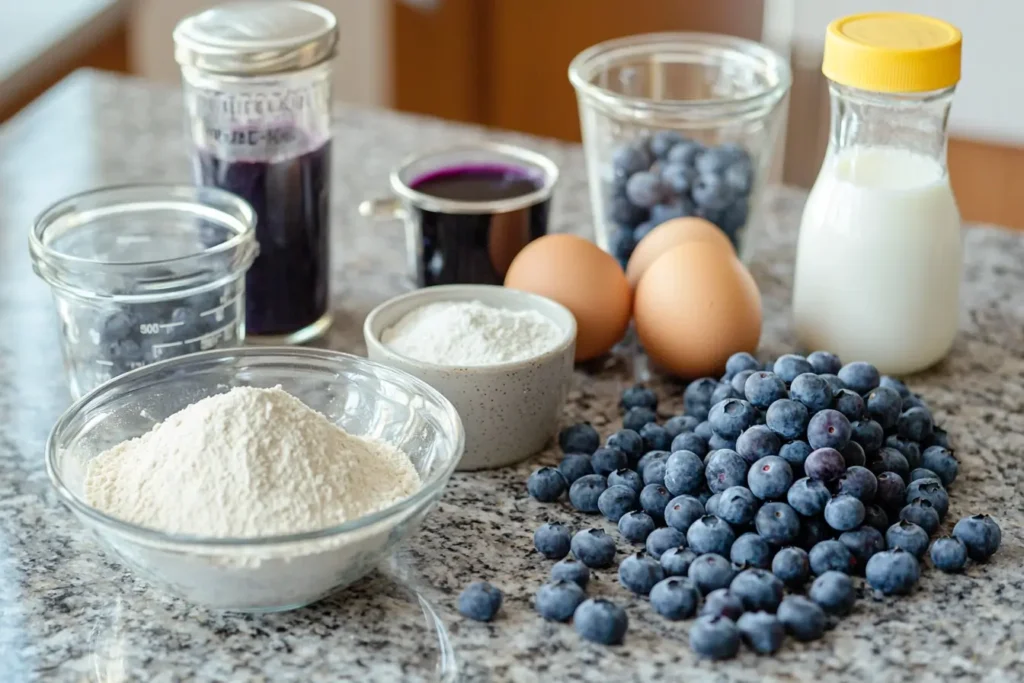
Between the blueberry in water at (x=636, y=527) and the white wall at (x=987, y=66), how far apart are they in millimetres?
1494

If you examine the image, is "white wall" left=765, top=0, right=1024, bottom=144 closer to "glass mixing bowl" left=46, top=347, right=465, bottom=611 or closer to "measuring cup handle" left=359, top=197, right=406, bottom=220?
"measuring cup handle" left=359, top=197, right=406, bottom=220

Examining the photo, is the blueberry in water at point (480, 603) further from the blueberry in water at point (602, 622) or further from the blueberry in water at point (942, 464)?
the blueberry in water at point (942, 464)

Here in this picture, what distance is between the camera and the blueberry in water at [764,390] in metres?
0.98

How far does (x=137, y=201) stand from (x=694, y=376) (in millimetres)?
559

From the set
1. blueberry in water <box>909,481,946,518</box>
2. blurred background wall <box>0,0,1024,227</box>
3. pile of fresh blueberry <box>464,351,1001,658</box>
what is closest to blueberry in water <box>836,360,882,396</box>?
pile of fresh blueberry <box>464,351,1001,658</box>

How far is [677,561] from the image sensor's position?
89 centimetres

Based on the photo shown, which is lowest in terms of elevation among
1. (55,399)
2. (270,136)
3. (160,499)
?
(55,399)

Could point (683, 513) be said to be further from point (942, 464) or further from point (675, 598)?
point (942, 464)

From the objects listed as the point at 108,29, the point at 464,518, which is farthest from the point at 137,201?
the point at 108,29

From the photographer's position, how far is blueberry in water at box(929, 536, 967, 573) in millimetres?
901

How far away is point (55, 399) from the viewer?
1.17m

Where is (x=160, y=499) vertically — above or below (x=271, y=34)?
below

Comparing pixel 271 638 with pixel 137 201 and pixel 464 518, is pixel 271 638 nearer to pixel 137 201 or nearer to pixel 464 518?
pixel 464 518

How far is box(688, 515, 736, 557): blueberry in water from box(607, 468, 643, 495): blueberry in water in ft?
0.30
